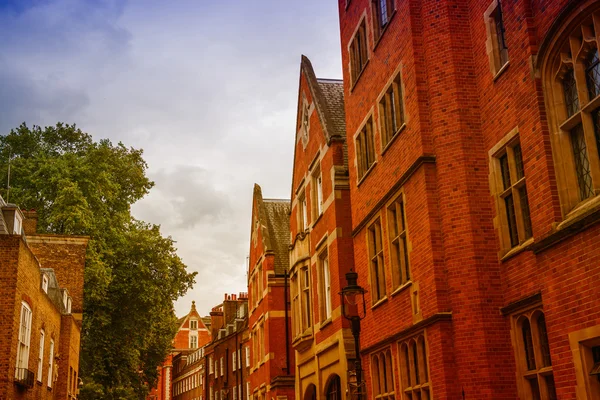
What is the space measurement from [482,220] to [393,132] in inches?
165

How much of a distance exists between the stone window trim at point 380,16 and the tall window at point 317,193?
7836 millimetres

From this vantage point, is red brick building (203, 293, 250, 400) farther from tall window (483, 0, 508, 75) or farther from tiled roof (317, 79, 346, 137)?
tall window (483, 0, 508, 75)

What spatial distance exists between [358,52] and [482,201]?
811 cm

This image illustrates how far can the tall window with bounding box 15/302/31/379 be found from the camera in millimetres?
21578

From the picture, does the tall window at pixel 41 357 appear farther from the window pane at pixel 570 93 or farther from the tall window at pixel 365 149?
the window pane at pixel 570 93

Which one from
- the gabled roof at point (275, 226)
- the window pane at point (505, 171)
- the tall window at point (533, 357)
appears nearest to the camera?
the tall window at point (533, 357)

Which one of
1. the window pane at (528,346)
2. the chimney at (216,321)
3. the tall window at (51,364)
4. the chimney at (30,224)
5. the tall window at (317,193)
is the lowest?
the window pane at (528,346)

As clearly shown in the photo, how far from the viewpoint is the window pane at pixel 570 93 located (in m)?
10.4

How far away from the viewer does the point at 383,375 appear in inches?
671

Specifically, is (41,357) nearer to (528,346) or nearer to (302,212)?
(302,212)

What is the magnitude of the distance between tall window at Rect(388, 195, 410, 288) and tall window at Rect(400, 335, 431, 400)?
151cm

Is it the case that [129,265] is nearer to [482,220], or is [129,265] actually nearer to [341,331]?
[341,331]

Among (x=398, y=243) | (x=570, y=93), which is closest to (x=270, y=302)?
(x=398, y=243)

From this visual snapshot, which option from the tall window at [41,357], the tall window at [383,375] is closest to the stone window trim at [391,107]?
the tall window at [383,375]
